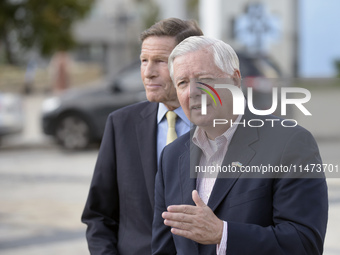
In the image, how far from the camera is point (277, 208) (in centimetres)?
161

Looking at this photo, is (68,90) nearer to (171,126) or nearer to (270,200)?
(171,126)

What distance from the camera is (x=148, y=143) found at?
7.48 ft

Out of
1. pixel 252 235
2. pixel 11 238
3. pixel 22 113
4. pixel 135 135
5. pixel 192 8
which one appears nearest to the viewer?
pixel 252 235

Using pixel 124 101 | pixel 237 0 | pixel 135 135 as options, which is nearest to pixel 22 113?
pixel 124 101

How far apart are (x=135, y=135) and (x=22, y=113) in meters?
10.2

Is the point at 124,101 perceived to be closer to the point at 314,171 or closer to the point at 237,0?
the point at 237,0

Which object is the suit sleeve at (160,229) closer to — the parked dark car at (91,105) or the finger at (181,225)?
the finger at (181,225)

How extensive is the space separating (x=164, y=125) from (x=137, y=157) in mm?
153

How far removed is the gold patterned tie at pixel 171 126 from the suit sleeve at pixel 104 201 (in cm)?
20

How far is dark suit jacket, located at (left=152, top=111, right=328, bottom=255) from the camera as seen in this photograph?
1591mm

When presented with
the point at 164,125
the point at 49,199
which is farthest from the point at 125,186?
A: the point at 49,199

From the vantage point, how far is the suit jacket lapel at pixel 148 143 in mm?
2230

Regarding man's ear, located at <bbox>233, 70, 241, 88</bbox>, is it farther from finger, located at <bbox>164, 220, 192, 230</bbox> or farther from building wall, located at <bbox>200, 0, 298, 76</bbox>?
building wall, located at <bbox>200, 0, 298, 76</bbox>

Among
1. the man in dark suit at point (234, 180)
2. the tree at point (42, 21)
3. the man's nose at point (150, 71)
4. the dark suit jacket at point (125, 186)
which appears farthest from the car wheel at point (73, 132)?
the tree at point (42, 21)
